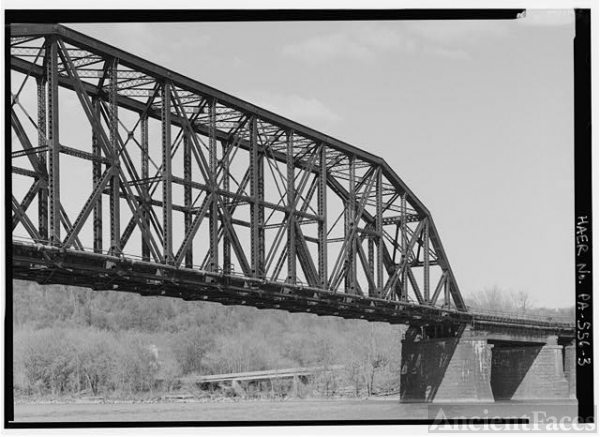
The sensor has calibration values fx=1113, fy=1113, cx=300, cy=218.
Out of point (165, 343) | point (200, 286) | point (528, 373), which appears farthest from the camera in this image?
point (165, 343)

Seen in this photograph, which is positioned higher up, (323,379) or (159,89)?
(159,89)

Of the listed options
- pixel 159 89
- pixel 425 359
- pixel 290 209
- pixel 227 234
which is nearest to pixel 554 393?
pixel 425 359

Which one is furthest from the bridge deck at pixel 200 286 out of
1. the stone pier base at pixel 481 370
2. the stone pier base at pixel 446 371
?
the stone pier base at pixel 481 370

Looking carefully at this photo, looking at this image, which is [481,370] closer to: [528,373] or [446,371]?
[446,371]

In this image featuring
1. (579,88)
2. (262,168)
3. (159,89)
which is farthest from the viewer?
(262,168)

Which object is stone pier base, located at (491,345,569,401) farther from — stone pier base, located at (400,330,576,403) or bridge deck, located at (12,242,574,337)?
bridge deck, located at (12,242,574,337)

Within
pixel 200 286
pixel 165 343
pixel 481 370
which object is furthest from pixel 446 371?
pixel 165 343

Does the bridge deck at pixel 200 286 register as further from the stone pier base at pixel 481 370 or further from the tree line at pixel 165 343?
the tree line at pixel 165 343

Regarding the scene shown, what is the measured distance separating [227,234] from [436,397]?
1219 inches

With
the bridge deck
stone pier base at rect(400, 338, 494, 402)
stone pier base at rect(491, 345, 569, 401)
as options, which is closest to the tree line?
stone pier base at rect(491, 345, 569, 401)

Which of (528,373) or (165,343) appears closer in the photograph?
(528,373)

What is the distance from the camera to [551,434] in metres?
30.9

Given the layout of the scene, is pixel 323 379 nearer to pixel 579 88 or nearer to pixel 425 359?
pixel 425 359

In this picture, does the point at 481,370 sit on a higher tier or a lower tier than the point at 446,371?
higher
